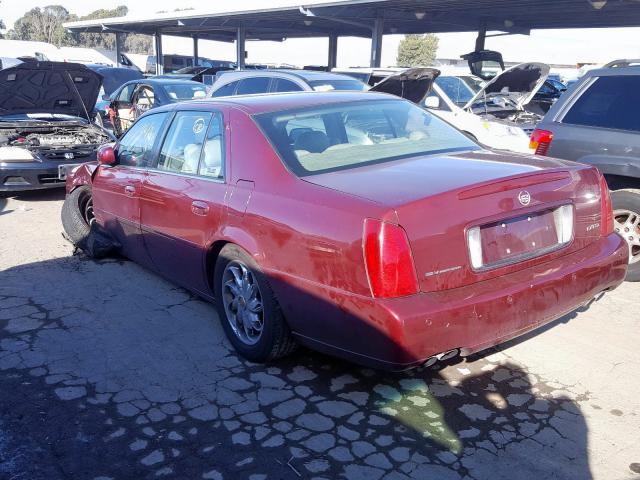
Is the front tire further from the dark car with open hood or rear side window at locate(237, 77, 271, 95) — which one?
rear side window at locate(237, 77, 271, 95)

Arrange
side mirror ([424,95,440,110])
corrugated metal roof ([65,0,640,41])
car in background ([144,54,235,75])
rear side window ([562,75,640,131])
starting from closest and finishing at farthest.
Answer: rear side window ([562,75,640,131]), side mirror ([424,95,440,110]), corrugated metal roof ([65,0,640,41]), car in background ([144,54,235,75])

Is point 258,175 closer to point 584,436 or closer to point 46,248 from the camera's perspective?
point 584,436

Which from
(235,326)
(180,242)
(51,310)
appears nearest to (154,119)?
(180,242)

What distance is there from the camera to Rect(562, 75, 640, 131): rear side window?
5312 mm

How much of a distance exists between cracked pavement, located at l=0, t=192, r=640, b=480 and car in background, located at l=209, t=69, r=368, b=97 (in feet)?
17.9

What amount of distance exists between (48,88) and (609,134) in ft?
24.7

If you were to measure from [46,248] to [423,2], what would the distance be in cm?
1662

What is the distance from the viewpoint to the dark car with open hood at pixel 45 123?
812 cm

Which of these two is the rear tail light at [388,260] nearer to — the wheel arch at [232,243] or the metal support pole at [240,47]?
the wheel arch at [232,243]

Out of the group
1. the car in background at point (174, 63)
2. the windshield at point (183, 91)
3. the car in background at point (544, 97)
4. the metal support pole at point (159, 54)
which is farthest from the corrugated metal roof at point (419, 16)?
the windshield at point (183, 91)

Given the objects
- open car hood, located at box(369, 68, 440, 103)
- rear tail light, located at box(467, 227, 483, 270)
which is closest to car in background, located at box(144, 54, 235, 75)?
open car hood, located at box(369, 68, 440, 103)

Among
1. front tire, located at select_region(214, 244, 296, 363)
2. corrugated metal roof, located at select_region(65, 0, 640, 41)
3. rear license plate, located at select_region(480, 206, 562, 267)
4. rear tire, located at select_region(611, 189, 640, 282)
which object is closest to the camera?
rear license plate, located at select_region(480, 206, 562, 267)

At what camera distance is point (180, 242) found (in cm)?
439

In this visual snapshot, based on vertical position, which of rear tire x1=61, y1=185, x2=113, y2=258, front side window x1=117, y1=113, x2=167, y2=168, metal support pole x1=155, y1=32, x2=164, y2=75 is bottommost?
rear tire x1=61, y1=185, x2=113, y2=258
